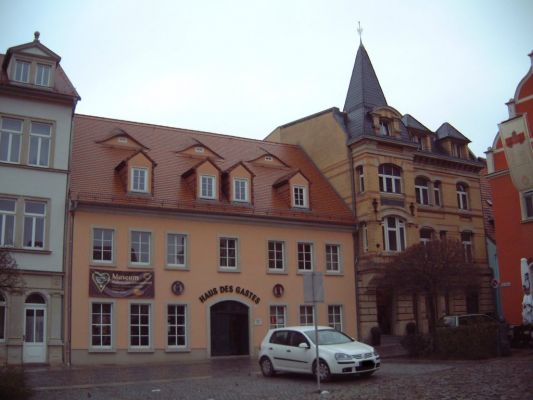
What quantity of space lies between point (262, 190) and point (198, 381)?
16.1 metres

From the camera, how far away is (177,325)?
29.4 m

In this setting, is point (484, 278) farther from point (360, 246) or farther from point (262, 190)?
point (262, 190)

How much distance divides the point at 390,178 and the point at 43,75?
18.5 metres

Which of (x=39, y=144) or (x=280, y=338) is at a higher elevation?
(x=39, y=144)

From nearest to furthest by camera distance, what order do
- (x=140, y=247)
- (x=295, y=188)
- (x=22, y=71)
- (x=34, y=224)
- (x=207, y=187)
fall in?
1. (x=34, y=224)
2. (x=22, y=71)
3. (x=140, y=247)
4. (x=207, y=187)
5. (x=295, y=188)

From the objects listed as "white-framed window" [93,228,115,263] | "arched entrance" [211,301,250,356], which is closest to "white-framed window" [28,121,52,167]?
"white-framed window" [93,228,115,263]

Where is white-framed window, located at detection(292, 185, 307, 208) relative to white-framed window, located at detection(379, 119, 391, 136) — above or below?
below

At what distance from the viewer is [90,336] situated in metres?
27.1

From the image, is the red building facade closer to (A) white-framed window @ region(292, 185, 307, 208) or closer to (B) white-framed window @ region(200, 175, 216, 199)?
(A) white-framed window @ region(292, 185, 307, 208)

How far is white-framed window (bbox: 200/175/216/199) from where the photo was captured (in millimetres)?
31828

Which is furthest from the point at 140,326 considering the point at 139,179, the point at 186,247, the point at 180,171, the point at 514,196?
the point at 514,196

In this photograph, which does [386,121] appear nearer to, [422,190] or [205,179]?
[422,190]

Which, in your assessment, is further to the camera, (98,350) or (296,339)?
(98,350)

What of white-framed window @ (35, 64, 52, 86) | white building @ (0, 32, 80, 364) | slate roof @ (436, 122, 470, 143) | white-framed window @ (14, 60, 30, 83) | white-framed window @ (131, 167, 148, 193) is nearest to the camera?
white building @ (0, 32, 80, 364)
